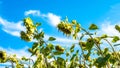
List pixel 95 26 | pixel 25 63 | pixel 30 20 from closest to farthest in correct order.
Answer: pixel 95 26, pixel 30 20, pixel 25 63

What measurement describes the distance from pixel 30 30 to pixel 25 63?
2929 mm

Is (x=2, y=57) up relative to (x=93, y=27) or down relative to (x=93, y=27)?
up

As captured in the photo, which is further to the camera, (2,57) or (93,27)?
(2,57)

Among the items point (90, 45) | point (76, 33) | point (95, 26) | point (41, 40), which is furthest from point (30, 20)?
point (90, 45)

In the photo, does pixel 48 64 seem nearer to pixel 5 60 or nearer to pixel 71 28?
pixel 71 28

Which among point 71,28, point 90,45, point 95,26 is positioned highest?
point 71,28

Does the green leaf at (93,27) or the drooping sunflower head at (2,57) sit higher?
the drooping sunflower head at (2,57)

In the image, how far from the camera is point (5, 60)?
9.25 metres

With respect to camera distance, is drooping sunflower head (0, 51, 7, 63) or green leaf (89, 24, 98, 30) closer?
green leaf (89, 24, 98, 30)

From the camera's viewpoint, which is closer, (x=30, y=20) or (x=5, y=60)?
(x=30, y=20)

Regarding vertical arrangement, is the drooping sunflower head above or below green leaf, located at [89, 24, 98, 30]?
above

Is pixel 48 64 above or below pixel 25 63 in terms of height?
below

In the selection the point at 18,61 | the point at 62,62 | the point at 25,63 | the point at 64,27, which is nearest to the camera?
the point at 62,62

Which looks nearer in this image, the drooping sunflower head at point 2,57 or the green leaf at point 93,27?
the green leaf at point 93,27
